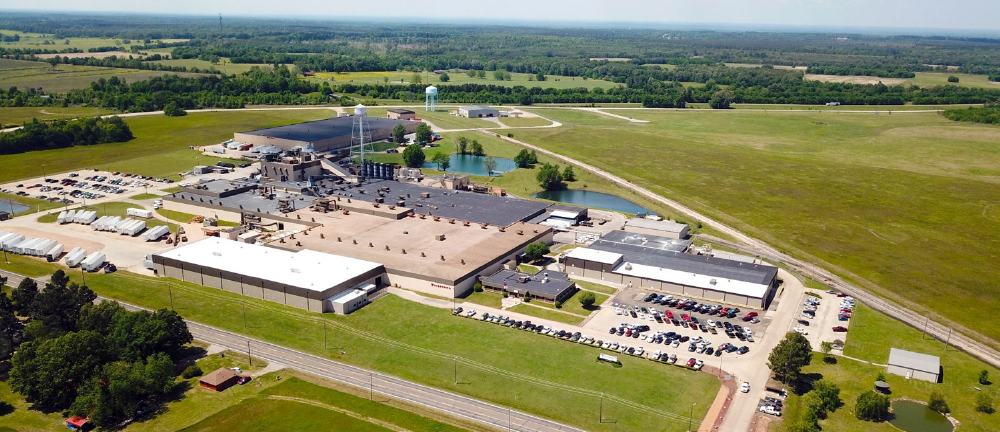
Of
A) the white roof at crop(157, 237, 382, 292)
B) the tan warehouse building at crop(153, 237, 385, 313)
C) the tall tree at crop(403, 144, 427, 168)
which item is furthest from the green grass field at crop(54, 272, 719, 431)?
the tall tree at crop(403, 144, 427, 168)

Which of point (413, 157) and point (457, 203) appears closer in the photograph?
point (457, 203)

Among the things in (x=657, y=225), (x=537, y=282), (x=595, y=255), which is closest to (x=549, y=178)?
(x=657, y=225)

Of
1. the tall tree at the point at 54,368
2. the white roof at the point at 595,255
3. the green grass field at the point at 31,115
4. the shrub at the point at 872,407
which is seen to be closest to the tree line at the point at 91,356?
the tall tree at the point at 54,368

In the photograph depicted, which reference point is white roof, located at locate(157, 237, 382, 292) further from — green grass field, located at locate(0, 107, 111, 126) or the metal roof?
green grass field, located at locate(0, 107, 111, 126)

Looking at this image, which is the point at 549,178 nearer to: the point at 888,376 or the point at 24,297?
the point at 888,376

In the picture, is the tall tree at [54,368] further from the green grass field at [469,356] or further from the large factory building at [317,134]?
the large factory building at [317,134]

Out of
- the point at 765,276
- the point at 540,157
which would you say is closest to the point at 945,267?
the point at 765,276

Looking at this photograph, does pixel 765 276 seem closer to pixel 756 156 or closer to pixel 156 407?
pixel 156 407
